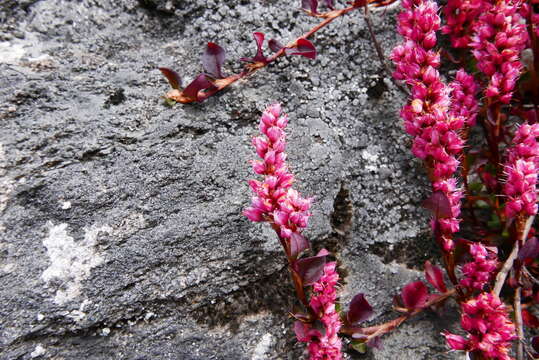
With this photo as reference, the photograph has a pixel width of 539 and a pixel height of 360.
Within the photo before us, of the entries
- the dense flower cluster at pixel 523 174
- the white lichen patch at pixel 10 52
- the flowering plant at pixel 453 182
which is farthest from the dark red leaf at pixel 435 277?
the white lichen patch at pixel 10 52

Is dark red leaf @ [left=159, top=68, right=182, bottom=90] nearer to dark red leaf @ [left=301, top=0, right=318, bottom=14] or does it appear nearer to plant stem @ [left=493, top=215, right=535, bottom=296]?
dark red leaf @ [left=301, top=0, right=318, bottom=14]

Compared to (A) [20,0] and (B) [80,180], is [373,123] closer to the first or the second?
(B) [80,180]

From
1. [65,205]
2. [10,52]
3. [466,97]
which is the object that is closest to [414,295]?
[466,97]

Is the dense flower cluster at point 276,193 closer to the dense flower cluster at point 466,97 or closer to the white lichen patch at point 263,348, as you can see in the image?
the white lichen patch at point 263,348

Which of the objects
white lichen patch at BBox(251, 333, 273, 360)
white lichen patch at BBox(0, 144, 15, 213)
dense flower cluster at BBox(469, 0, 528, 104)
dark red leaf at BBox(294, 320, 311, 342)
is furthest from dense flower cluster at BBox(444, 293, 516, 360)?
white lichen patch at BBox(0, 144, 15, 213)

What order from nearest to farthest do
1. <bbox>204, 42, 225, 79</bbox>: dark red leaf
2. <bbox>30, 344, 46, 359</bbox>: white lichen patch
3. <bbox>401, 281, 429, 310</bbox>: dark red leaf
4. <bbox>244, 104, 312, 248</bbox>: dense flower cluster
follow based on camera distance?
<bbox>244, 104, 312, 248</bbox>: dense flower cluster
<bbox>30, 344, 46, 359</bbox>: white lichen patch
<bbox>401, 281, 429, 310</bbox>: dark red leaf
<bbox>204, 42, 225, 79</bbox>: dark red leaf

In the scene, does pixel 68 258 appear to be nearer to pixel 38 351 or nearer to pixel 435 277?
pixel 38 351

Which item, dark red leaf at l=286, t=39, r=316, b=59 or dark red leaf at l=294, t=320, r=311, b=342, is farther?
dark red leaf at l=286, t=39, r=316, b=59

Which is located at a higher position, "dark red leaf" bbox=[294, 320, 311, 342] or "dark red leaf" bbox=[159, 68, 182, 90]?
"dark red leaf" bbox=[159, 68, 182, 90]
